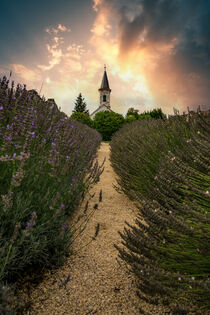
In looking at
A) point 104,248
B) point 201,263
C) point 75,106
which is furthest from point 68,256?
point 75,106

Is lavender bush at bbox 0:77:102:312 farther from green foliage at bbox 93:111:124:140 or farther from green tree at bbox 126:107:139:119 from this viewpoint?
green tree at bbox 126:107:139:119

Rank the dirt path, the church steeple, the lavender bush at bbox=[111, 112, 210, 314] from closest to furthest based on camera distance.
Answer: the lavender bush at bbox=[111, 112, 210, 314]
the dirt path
the church steeple

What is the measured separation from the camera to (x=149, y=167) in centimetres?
279

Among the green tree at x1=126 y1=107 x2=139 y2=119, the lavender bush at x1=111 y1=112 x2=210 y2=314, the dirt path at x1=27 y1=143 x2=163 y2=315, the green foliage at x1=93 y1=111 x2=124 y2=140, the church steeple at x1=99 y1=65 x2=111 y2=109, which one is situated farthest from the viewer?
the church steeple at x1=99 y1=65 x2=111 y2=109

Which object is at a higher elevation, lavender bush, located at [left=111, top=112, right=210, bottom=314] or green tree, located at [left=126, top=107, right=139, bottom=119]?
green tree, located at [left=126, top=107, right=139, bottom=119]

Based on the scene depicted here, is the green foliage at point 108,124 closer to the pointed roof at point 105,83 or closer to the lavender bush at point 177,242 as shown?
the lavender bush at point 177,242

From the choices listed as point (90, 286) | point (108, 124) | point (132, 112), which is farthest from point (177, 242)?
point (132, 112)

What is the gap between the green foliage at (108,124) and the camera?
19672 mm

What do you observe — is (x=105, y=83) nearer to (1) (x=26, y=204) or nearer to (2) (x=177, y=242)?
(1) (x=26, y=204)

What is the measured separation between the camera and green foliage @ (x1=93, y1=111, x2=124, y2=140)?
1967 centimetres

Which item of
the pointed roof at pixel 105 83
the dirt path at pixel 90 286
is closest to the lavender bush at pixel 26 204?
the dirt path at pixel 90 286

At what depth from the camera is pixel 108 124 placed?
19.6 metres

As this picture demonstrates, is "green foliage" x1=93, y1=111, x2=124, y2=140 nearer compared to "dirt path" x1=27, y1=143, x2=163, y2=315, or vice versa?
"dirt path" x1=27, y1=143, x2=163, y2=315

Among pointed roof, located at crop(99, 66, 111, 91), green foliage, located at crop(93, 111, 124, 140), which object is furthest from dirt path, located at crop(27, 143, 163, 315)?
pointed roof, located at crop(99, 66, 111, 91)
